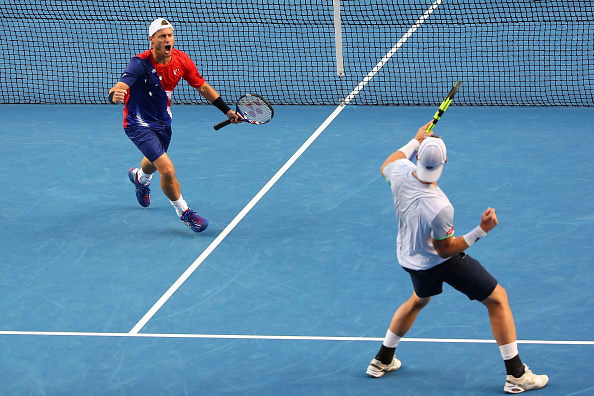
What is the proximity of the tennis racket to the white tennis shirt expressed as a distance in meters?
3.25

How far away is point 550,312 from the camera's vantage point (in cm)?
657

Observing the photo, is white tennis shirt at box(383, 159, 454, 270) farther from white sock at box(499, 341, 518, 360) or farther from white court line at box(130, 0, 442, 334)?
white court line at box(130, 0, 442, 334)

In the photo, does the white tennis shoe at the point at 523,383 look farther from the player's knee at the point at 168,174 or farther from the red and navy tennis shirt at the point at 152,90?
the red and navy tennis shirt at the point at 152,90

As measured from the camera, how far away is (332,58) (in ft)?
48.8

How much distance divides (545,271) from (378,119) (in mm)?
5162

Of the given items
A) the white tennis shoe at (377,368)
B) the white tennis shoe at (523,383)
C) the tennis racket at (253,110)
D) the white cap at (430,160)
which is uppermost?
the white cap at (430,160)

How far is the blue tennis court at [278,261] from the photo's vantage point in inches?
233

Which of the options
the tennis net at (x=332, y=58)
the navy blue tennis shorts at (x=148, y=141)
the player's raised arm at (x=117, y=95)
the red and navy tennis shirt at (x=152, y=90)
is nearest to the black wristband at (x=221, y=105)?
the red and navy tennis shirt at (x=152, y=90)

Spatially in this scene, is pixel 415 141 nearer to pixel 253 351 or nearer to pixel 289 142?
pixel 253 351

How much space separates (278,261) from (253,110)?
1.69 meters

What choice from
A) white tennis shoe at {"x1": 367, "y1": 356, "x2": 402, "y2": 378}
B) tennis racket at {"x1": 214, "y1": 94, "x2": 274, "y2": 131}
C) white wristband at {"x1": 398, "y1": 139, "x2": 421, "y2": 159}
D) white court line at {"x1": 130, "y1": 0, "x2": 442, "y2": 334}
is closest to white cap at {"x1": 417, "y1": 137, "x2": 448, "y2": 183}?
white wristband at {"x1": 398, "y1": 139, "x2": 421, "y2": 159}

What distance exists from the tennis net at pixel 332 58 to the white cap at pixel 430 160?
751 cm

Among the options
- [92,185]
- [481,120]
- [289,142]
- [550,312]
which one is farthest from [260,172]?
[550,312]

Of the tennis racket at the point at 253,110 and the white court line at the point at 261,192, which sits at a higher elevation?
the tennis racket at the point at 253,110
